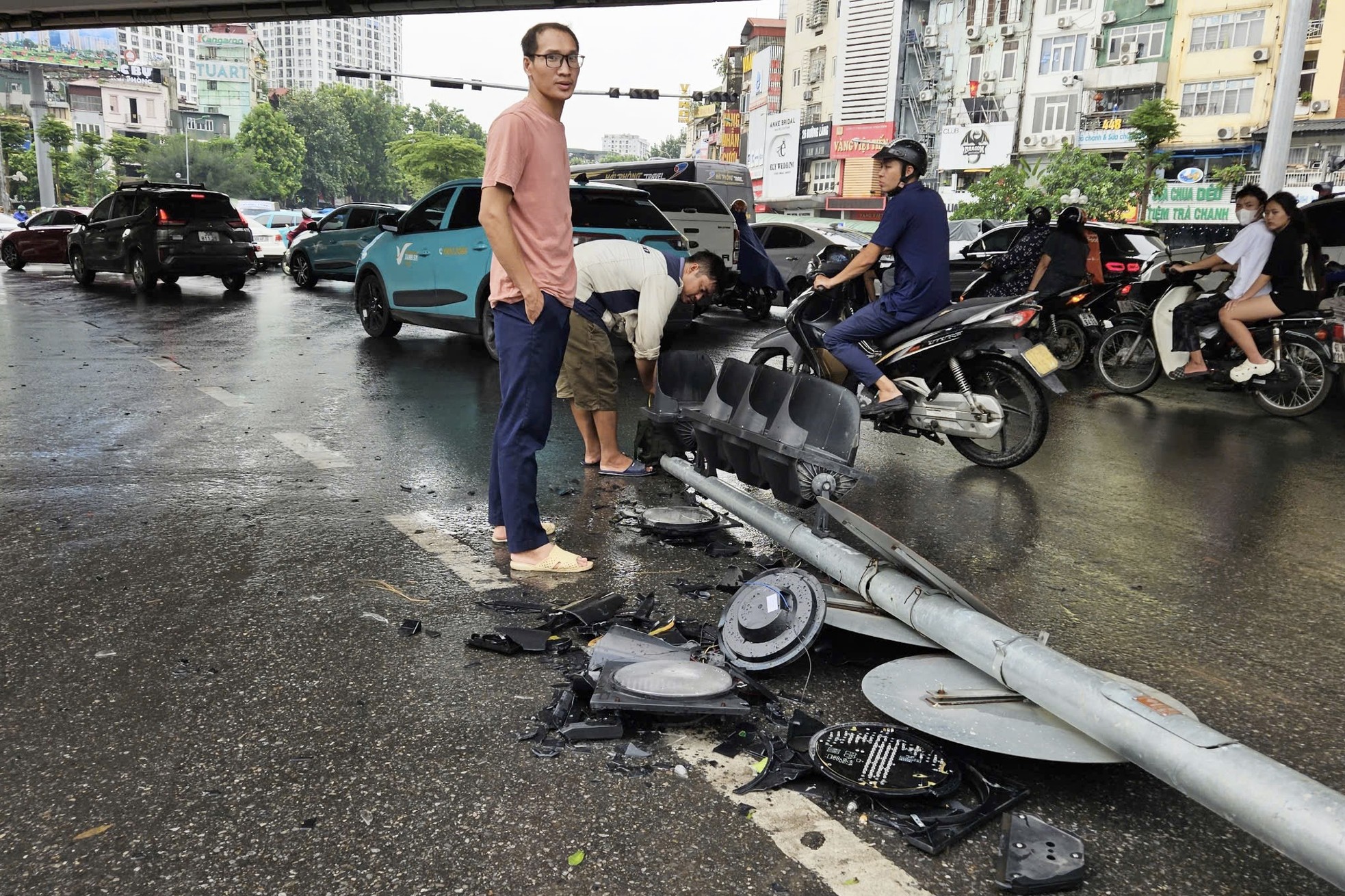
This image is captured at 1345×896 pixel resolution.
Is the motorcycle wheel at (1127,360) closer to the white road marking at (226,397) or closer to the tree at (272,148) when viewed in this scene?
the white road marking at (226,397)

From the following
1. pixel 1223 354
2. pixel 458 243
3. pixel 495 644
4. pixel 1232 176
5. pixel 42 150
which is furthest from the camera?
pixel 42 150

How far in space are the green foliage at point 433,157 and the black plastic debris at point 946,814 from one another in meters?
86.4

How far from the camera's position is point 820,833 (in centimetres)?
238

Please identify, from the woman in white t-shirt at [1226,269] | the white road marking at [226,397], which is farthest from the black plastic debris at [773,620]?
the woman in white t-shirt at [1226,269]

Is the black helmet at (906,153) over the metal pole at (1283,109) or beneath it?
beneath

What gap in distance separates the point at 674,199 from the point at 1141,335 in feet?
26.9

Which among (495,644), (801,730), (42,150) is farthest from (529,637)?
(42,150)

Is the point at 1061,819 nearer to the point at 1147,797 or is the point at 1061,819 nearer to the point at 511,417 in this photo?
the point at 1147,797

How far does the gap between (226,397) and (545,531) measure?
15.9ft

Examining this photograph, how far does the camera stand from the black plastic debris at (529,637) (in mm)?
3373

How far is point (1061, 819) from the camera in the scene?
247 centimetres

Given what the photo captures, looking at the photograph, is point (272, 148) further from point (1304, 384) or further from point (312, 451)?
point (1304, 384)

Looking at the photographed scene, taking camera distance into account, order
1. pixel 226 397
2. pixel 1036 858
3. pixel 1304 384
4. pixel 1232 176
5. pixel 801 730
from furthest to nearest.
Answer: pixel 1232 176 < pixel 1304 384 < pixel 226 397 < pixel 801 730 < pixel 1036 858

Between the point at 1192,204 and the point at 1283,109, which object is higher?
the point at 1283,109
